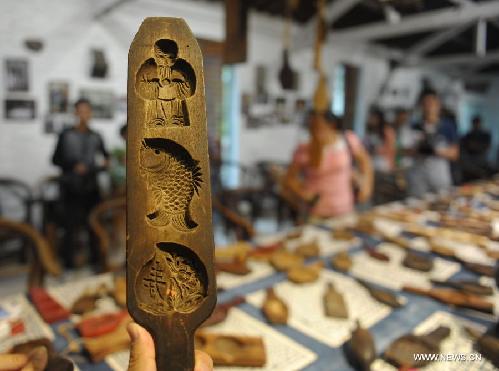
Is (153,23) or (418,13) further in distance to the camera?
(418,13)

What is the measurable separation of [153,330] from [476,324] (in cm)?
113

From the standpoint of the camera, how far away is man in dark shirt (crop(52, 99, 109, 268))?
3781mm

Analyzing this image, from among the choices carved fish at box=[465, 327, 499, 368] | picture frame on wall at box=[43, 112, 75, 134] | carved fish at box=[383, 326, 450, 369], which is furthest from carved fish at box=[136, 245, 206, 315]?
picture frame on wall at box=[43, 112, 75, 134]

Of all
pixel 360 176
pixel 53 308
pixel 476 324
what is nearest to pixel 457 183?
pixel 360 176

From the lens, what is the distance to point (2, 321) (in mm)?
Answer: 1195

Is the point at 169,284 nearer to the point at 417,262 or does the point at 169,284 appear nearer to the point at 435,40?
the point at 417,262

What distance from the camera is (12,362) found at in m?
0.94

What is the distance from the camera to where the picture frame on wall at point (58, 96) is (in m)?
4.78

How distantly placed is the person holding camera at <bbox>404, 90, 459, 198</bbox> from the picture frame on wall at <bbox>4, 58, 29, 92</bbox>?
4.37 meters

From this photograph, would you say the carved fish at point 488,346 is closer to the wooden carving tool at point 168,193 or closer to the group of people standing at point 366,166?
the wooden carving tool at point 168,193

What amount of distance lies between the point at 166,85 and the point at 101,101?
4837 mm

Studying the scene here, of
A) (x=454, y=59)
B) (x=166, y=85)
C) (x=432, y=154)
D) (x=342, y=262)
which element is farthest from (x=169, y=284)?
(x=454, y=59)

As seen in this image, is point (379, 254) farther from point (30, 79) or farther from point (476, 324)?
point (30, 79)

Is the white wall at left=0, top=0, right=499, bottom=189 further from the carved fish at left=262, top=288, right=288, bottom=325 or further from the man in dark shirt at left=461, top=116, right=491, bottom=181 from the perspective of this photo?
the man in dark shirt at left=461, top=116, right=491, bottom=181
